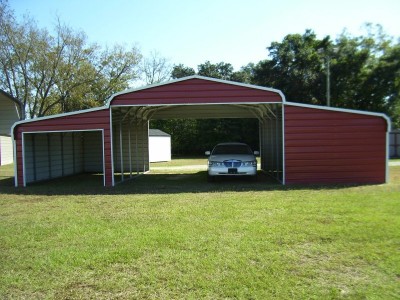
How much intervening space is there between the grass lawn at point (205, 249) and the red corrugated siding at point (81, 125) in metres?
3.68

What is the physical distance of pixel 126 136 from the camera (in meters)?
19.0

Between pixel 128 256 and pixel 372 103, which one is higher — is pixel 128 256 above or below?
below

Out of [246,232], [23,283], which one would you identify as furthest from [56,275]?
[246,232]

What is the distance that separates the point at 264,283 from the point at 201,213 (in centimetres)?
370

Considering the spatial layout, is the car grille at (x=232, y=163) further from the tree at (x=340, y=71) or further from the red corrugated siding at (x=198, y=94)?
the tree at (x=340, y=71)

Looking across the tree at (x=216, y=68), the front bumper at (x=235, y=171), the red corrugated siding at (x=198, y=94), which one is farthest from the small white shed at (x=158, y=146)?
the tree at (x=216, y=68)

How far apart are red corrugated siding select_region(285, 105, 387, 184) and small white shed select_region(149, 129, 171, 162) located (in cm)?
1743

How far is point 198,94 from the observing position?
41.2ft

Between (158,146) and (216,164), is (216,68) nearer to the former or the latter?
(158,146)

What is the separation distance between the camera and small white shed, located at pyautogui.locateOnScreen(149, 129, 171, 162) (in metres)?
29.2

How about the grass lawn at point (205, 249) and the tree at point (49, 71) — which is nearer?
the grass lawn at point (205, 249)

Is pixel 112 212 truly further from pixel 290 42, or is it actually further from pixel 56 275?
pixel 290 42

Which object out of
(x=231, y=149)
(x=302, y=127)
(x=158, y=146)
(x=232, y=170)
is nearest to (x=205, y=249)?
(x=232, y=170)

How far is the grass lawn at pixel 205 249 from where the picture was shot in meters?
3.99
